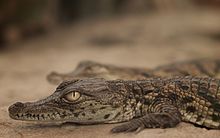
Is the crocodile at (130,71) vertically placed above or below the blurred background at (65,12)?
below

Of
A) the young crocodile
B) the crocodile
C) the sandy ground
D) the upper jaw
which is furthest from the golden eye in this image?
the crocodile

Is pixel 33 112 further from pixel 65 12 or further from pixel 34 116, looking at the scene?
pixel 65 12

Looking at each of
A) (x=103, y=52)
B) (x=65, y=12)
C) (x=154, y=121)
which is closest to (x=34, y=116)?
(x=154, y=121)

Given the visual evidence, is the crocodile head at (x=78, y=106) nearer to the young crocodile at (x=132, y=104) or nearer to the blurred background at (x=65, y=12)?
the young crocodile at (x=132, y=104)

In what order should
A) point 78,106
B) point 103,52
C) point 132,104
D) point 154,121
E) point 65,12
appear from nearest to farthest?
point 154,121 < point 78,106 < point 132,104 < point 103,52 < point 65,12

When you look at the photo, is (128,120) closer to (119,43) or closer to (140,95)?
(140,95)

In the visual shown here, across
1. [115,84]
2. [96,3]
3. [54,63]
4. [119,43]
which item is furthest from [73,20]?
[115,84]

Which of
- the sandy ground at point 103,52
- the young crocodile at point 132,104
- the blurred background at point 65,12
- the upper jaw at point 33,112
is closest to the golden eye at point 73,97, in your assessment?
the young crocodile at point 132,104
